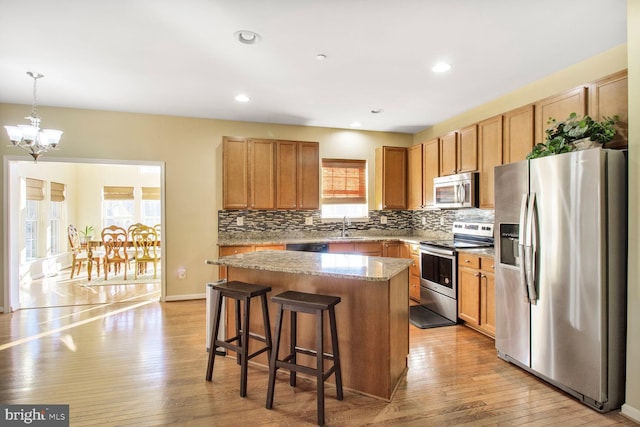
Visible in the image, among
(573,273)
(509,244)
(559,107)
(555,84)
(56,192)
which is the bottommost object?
(573,273)

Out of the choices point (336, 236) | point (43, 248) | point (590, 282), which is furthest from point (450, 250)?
point (43, 248)

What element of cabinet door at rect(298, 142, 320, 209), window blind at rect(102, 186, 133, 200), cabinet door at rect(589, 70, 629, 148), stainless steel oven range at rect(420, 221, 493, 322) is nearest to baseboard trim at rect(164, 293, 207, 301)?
cabinet door at rect(298, 142, 320, 209)

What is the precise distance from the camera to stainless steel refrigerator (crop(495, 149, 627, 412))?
2.11 metres

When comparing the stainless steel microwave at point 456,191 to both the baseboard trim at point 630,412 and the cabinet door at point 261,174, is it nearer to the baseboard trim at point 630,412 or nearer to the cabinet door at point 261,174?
the baseboard trim at point 630,412

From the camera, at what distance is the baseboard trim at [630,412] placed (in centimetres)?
203

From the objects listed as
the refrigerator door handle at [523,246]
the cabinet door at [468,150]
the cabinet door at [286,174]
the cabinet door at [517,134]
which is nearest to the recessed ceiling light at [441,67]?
the cabinet door at [517,134]

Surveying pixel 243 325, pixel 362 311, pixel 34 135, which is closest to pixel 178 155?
pixel 34 135

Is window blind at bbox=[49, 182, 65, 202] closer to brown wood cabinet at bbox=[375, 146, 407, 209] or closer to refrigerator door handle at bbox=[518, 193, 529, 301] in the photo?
brown wood cabinet at bbox=[375, 146, 407, 209]

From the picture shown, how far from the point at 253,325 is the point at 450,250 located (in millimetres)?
2343

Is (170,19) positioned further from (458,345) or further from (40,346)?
(458,345)

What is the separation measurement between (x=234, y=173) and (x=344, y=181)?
1.82 metres

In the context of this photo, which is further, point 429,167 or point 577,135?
point 429,167

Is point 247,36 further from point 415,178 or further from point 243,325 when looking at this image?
point 415,178

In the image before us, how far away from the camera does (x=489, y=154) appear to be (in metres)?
3.75
